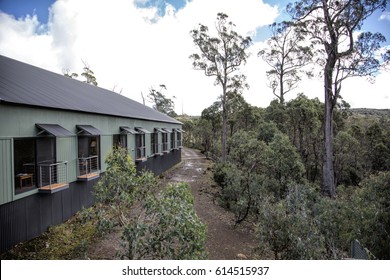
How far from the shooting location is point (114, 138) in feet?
32.2

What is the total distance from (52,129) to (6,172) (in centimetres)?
154

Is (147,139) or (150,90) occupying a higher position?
(150,90)

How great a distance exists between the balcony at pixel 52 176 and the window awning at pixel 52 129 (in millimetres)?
816

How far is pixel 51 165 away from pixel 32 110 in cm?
148

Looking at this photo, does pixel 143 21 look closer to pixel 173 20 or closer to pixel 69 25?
pixel 173 20

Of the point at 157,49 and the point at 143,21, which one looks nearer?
the point at 143,21

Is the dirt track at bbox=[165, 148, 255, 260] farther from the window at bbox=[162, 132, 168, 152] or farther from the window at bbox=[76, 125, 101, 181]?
the window at bbox=[162, 132, 168, 152]

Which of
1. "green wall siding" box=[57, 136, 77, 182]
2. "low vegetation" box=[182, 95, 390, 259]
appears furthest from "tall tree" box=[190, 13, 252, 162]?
"green wall siding" box=[57, 136, 77, 182]

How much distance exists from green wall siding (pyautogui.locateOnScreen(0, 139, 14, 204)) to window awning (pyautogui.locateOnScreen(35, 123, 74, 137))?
89 centimetres

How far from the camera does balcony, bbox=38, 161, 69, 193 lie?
589 cm

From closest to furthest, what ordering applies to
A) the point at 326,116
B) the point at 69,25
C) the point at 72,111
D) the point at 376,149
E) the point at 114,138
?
the point at 69,25 < the point at 72,111 < the point at 114,138 < the point at 326,116 < the point at 376,149

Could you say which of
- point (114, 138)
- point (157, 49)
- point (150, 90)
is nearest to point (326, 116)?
point (157, 49)

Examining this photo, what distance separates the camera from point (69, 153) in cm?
699

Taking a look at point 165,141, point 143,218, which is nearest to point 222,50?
point 165,141
